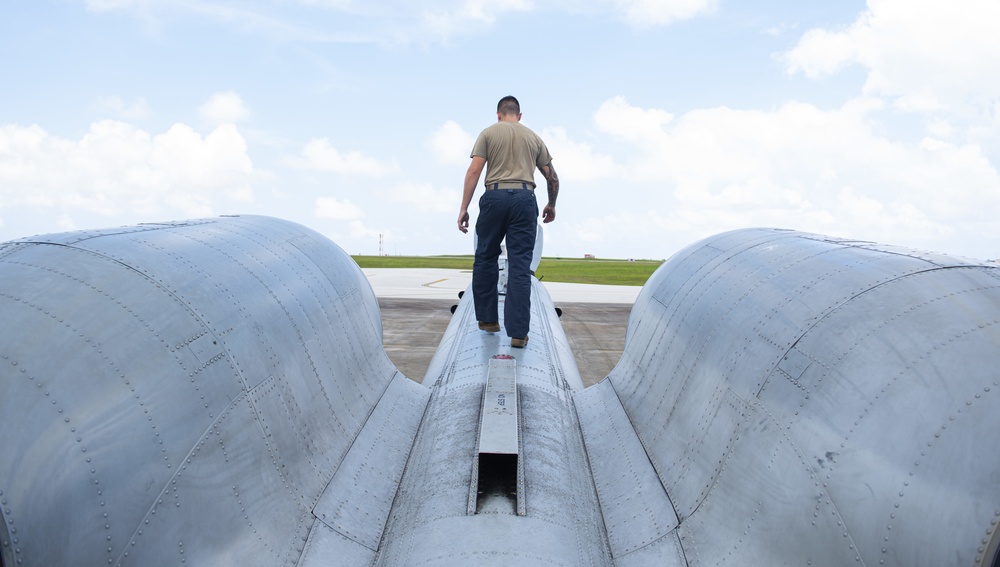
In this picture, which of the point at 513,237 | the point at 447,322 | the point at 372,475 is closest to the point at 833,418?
the point at 372,475

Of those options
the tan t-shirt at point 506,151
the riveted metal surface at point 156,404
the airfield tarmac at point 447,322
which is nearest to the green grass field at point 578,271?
the airfield tarmac at point 447,322

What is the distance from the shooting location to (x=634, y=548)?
3547mm

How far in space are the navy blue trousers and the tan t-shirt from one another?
6.0 inches

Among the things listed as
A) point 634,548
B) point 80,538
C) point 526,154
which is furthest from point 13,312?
point 526,154

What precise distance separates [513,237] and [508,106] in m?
1.42

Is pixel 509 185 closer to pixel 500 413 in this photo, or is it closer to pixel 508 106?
pixel 508 106

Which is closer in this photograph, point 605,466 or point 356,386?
point 605,466

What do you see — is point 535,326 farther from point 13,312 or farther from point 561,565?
point 13,312

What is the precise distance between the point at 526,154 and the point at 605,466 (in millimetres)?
3154

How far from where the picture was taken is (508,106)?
254 inches

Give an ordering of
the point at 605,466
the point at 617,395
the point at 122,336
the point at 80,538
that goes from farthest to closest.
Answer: the point at 617,395, the point at 605,466, the point at 122,336, the point at 80,538

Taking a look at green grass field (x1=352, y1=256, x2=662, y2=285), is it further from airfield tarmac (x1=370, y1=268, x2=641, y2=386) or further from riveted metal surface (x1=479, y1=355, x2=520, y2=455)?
riveted metal surface (x1=479, y1=355, x2=520, y2=455)

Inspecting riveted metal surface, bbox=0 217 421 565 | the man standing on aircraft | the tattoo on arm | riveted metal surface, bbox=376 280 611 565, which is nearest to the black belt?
the man standing on aircraft

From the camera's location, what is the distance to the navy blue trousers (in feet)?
20.2
